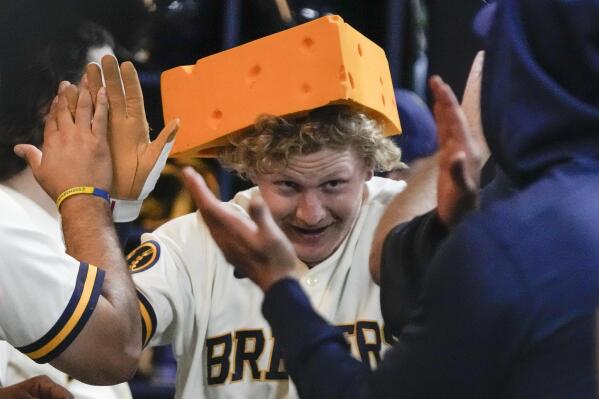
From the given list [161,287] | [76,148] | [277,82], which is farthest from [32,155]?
[277,82]

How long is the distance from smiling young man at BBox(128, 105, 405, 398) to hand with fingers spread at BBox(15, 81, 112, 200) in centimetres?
15

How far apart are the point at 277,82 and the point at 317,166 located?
0.41ft

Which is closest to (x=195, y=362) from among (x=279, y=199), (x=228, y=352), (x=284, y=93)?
(x=228, y=352)

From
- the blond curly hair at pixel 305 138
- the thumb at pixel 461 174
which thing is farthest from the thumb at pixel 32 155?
the thumb at pixel 461 174

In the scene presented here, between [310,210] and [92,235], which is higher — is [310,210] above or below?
below

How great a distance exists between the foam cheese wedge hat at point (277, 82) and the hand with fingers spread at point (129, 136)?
0.16 m

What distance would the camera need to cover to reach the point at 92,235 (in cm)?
101

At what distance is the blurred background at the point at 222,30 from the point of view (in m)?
1.40

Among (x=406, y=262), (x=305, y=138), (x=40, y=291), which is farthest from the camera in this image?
(x=305, y=138)

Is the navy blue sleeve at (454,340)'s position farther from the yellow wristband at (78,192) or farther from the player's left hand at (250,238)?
the yellow wristband at (78,192)

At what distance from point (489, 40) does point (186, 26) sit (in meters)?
0.88

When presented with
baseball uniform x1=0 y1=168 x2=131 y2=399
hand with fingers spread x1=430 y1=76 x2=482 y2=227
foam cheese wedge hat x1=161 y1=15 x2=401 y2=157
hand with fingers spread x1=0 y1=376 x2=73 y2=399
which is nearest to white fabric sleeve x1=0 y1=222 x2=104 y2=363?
baseball uniform x1=0 y1=168 x2=131 y2=399

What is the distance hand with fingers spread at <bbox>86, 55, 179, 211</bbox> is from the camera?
1044 mm

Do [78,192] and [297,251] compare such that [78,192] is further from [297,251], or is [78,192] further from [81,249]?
[297,251]
